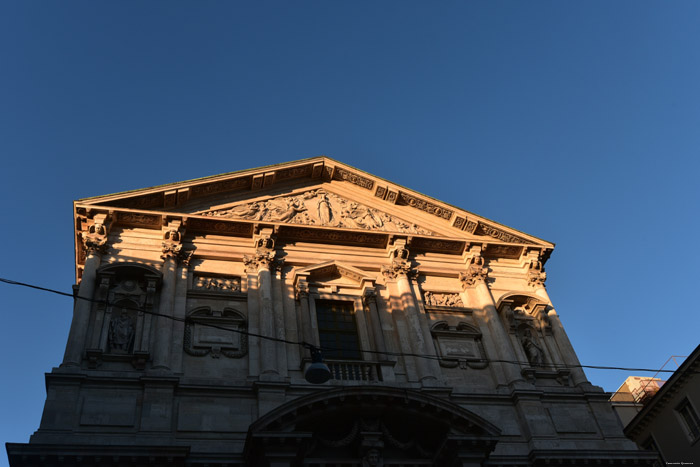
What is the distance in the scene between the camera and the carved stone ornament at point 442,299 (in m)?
21.2

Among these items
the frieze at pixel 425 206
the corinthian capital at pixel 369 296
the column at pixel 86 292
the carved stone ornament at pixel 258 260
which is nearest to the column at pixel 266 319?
the carved stone ornament at pixel 258 260

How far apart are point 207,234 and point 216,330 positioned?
3.83m

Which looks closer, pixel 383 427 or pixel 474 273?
pixel 383 427

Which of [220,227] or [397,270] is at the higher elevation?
[220,227]

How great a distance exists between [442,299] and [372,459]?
6917 millimetres

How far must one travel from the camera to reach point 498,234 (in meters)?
23.7

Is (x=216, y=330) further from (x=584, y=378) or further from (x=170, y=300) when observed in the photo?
(x=584, y=378)

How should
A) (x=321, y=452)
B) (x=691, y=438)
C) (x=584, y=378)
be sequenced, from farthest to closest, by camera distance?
(x=691, y=438)
(x=584, y=378)
(x=321, y=452)

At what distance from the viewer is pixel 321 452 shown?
16.0 m

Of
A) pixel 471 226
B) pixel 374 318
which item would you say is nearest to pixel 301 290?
pixel 374 318

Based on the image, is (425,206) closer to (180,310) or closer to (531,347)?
(531,347)

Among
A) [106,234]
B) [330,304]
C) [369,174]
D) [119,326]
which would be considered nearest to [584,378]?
[330,304]

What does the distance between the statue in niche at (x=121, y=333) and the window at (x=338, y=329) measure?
510 centimetres

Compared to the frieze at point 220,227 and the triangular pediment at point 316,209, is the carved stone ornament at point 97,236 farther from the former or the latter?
the frieze at point 220,227
